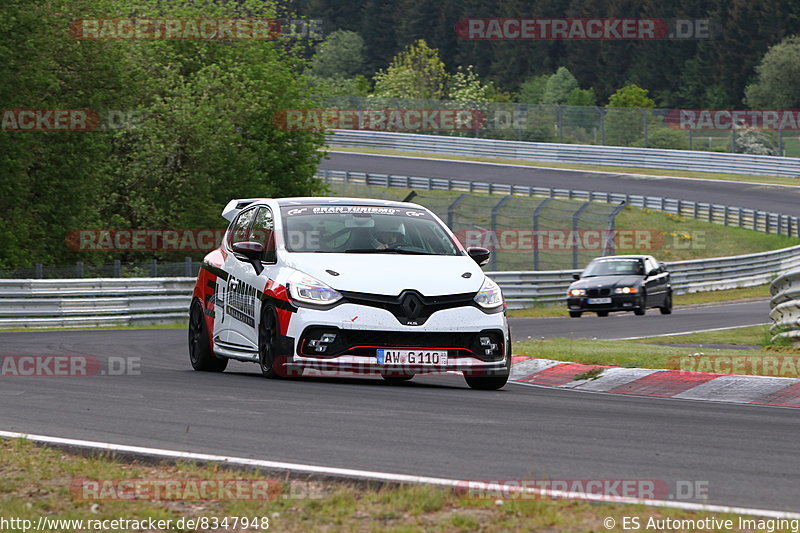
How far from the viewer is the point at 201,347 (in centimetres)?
1337

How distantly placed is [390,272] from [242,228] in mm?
2688

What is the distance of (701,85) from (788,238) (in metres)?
66.7

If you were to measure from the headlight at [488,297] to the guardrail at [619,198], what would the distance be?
38284 mm

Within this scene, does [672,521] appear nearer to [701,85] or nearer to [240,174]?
[240,174]

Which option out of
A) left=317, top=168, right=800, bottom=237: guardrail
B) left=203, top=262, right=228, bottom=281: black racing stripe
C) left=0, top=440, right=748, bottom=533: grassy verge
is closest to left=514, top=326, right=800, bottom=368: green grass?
left=203, top=262, right=228, bottom=281: black racing stripe

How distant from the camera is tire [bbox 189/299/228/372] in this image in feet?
43.6

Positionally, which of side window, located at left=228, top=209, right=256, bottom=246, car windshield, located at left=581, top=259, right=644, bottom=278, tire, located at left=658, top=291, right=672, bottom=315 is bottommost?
tire, located at left=658, top=291, right=672, bottom=315

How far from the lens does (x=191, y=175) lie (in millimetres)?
37469

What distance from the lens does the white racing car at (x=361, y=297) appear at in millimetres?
Result: 10805

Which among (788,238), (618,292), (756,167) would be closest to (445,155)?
(756,167)

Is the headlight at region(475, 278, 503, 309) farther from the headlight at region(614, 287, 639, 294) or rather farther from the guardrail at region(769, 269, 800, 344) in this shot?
the headlight at region(614, 287, 639, 294)

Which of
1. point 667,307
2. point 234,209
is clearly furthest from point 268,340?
point 667,307

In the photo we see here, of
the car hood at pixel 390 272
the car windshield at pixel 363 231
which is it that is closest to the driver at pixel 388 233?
the car windshield at pixel 363 231

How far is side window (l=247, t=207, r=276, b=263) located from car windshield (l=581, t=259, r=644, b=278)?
17.9 m
